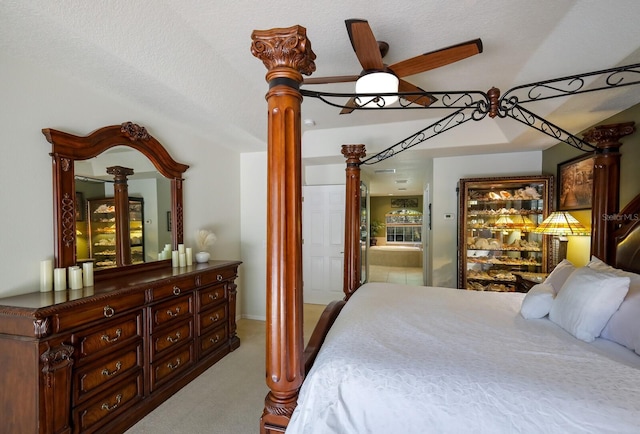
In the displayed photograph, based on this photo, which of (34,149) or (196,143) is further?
(196,143)

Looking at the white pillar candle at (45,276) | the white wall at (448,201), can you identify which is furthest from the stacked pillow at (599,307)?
the white pillar candle at (45,276)

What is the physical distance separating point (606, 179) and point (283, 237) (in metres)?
2.65

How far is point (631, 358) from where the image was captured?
1219mm

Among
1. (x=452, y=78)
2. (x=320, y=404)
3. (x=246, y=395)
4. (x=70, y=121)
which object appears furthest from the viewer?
(x=452, y=78)

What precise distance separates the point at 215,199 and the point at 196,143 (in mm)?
734

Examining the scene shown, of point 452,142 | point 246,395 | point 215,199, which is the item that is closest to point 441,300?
point 246,395

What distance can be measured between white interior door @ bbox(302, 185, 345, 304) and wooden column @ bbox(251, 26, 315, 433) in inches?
144

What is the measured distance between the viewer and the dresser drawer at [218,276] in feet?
9.11

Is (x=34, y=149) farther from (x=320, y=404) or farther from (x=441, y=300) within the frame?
(x=441, y=300)

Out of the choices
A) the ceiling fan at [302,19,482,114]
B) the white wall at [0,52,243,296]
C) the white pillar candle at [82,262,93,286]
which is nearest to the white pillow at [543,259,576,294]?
the ceiling fan at [302,19,482,114]

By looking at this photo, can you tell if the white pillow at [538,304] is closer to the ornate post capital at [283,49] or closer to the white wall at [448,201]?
the ornate post capital at [283,49]

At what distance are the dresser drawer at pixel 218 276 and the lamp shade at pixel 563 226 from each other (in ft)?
11.1

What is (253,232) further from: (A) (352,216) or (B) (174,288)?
(A) (352,216)

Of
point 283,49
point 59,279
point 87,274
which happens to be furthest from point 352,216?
point 59,279
